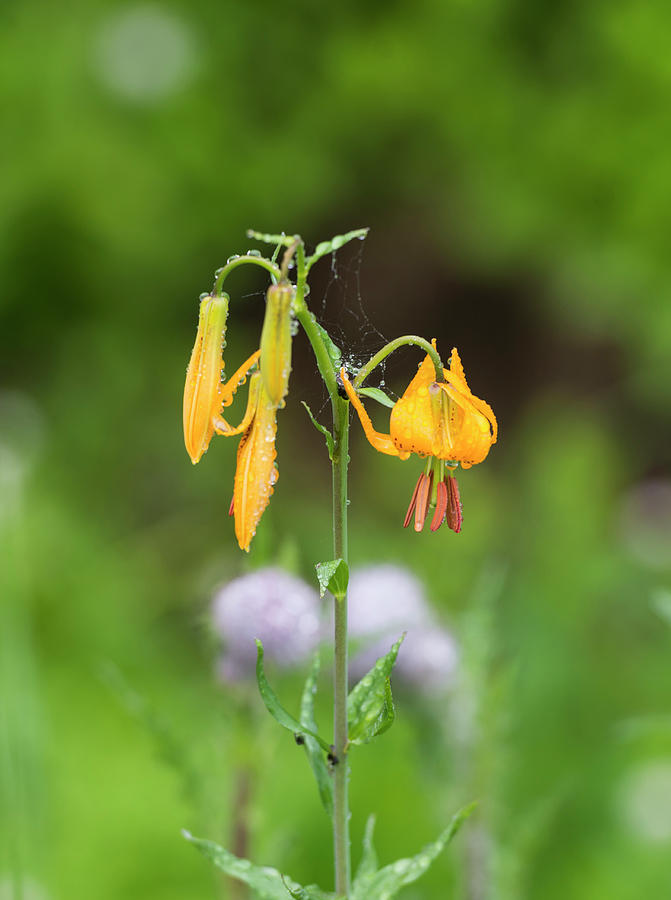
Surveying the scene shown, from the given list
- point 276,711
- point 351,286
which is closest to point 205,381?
point 276,711

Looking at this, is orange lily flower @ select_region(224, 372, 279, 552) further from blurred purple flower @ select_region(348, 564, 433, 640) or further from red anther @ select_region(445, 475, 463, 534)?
blurred purple flower @ select_region(348, 564, 433, 640)

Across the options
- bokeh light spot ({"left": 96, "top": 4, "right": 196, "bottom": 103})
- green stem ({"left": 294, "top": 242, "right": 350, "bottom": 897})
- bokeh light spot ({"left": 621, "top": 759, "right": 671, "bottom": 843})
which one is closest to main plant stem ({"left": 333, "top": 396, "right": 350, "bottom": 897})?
green stem ({"left": 294, "top": 242, "right": 350, "bottom": 897})

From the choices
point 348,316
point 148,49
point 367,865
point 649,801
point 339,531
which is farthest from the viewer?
point 148,49

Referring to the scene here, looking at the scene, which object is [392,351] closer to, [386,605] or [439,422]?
[439,422]

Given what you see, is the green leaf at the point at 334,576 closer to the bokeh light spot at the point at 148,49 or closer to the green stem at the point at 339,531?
the green stem at the point at 339,531

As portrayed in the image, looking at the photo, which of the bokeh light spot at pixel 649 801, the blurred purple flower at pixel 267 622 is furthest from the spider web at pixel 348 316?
the bokeh light spot at pixel 649 801

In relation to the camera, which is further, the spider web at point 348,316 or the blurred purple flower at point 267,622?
the blurred purple flower at point 267,622

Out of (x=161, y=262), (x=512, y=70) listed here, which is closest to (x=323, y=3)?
(x=512, y=70)
